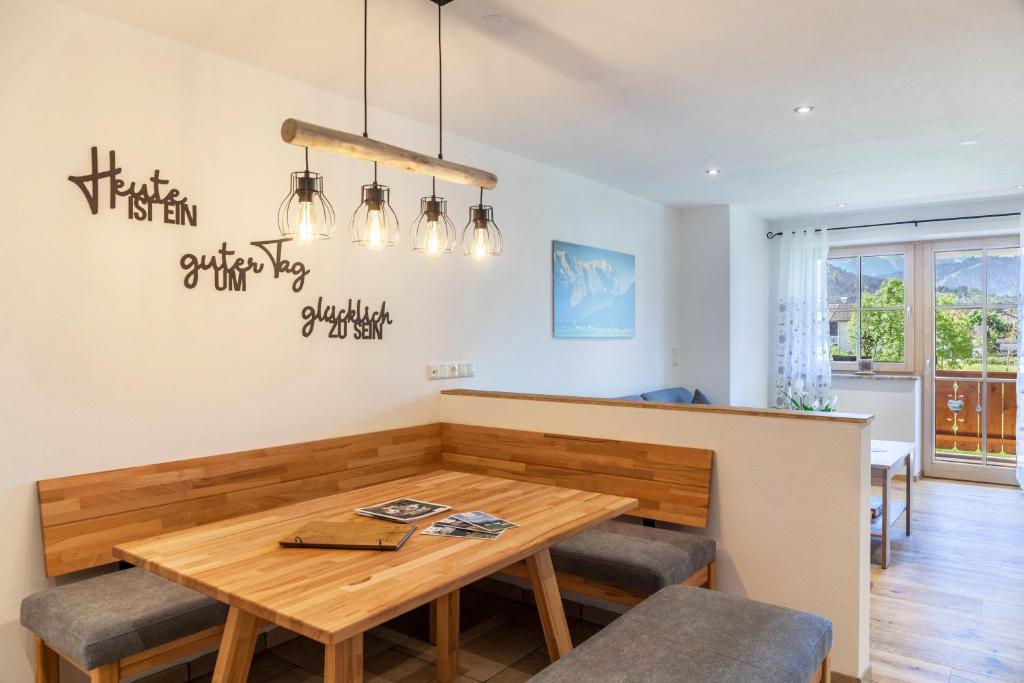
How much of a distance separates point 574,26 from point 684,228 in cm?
372

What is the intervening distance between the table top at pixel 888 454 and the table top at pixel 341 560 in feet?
7.77

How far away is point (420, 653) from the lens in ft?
9.04

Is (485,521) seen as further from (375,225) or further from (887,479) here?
(887,479)

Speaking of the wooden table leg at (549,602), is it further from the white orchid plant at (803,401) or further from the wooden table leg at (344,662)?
the white orchid plant at (803,401)

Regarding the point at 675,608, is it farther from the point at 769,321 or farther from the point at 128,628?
the point at 769,321

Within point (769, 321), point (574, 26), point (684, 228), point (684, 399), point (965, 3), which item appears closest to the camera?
point (965, 3)

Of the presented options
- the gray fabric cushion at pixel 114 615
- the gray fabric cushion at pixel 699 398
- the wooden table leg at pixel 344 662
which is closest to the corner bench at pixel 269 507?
the gray fabric cushion at pixel 114 615

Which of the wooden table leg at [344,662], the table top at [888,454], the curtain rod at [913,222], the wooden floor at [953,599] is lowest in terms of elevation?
the wooden floor at [953,599]

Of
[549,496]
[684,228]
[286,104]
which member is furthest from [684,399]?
[286,104]

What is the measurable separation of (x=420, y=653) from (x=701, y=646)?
1.45 meters

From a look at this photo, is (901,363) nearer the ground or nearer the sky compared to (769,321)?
nearer the ground

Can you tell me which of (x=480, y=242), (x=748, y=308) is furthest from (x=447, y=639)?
(x=748, y=308)

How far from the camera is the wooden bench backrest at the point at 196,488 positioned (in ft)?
7.28

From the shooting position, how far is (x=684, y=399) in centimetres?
553
